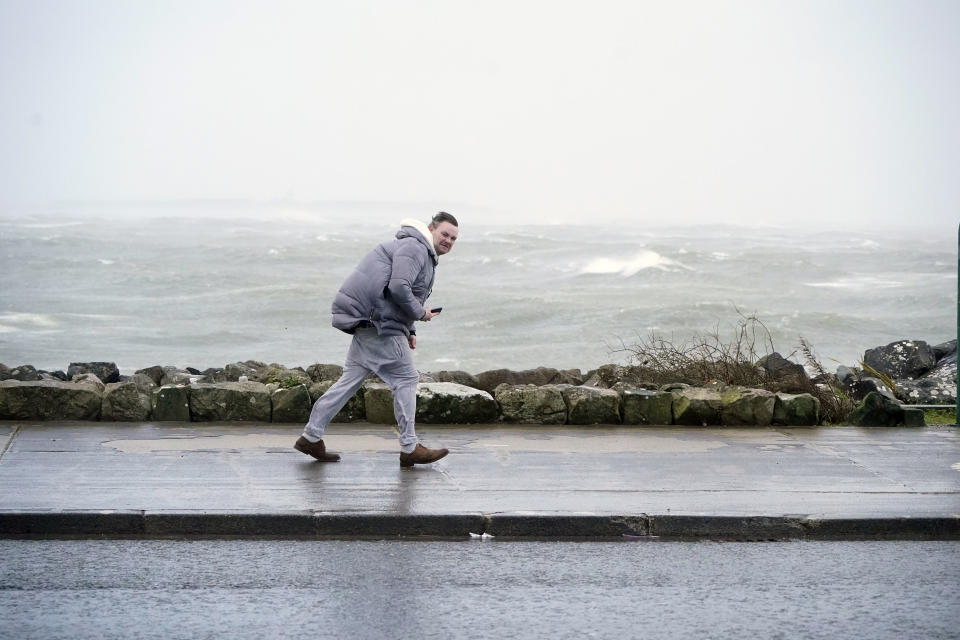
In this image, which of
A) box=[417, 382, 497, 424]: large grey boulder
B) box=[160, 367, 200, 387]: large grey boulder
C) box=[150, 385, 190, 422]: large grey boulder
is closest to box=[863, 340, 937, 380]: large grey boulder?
box=[417, 382, 497, 424]: large grey boulder

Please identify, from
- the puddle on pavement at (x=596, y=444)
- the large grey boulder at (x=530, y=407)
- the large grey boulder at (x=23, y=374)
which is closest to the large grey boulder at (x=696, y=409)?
the puddle on pavement at (x=596, y=444)

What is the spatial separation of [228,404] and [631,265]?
74.4 meters

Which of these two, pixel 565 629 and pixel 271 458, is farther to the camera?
pixel 271 458

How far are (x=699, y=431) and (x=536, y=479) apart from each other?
2623 mm

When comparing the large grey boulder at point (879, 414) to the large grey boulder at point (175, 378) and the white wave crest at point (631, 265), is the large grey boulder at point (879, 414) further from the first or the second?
the white wave crest at point (631, 265)

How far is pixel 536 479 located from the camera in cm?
827

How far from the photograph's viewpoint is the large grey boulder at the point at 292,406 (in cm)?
1041

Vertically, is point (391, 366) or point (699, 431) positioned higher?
point (391, 366)

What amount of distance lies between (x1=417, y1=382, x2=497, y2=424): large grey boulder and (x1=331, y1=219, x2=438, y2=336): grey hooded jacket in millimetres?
1847

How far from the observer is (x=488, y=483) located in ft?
26.6

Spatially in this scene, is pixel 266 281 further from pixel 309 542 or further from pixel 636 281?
pixel 309 542

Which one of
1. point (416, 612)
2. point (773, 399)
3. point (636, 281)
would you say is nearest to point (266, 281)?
point (636, 281)

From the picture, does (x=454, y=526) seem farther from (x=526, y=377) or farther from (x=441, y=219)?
(x=526, y=377)

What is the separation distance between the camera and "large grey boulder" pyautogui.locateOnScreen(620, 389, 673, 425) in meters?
10.7
